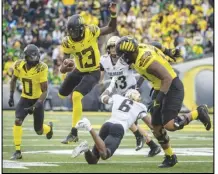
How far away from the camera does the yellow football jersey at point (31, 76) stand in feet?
35.7

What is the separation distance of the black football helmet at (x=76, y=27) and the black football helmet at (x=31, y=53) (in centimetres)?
54

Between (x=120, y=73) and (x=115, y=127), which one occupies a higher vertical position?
(x=120, y=73)

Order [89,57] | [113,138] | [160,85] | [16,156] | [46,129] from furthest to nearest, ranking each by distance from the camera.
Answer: [46,129]
[89,57]
[16,156]
[160,85]
[113,138]

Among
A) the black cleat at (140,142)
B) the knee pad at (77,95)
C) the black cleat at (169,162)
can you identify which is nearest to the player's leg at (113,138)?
the black cleat at (169,162)

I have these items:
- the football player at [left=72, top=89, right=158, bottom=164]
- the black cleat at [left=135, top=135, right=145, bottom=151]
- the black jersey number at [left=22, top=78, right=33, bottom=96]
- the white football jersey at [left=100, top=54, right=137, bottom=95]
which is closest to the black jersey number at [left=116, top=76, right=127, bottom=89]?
the white football jersey at [left=100, top=54, right=137, bottom=95]

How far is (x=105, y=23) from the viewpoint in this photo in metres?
24.6

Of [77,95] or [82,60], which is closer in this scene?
[77,95]

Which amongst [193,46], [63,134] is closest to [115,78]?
[63,134]

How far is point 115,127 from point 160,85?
86 cm

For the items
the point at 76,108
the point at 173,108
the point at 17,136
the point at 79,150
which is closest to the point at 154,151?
the point at 76,108

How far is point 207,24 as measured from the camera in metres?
23.8

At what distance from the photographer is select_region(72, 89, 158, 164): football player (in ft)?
29.3

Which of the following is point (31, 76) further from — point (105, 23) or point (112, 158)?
point (105, 23)

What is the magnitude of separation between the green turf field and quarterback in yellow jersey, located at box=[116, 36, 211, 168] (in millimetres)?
448
